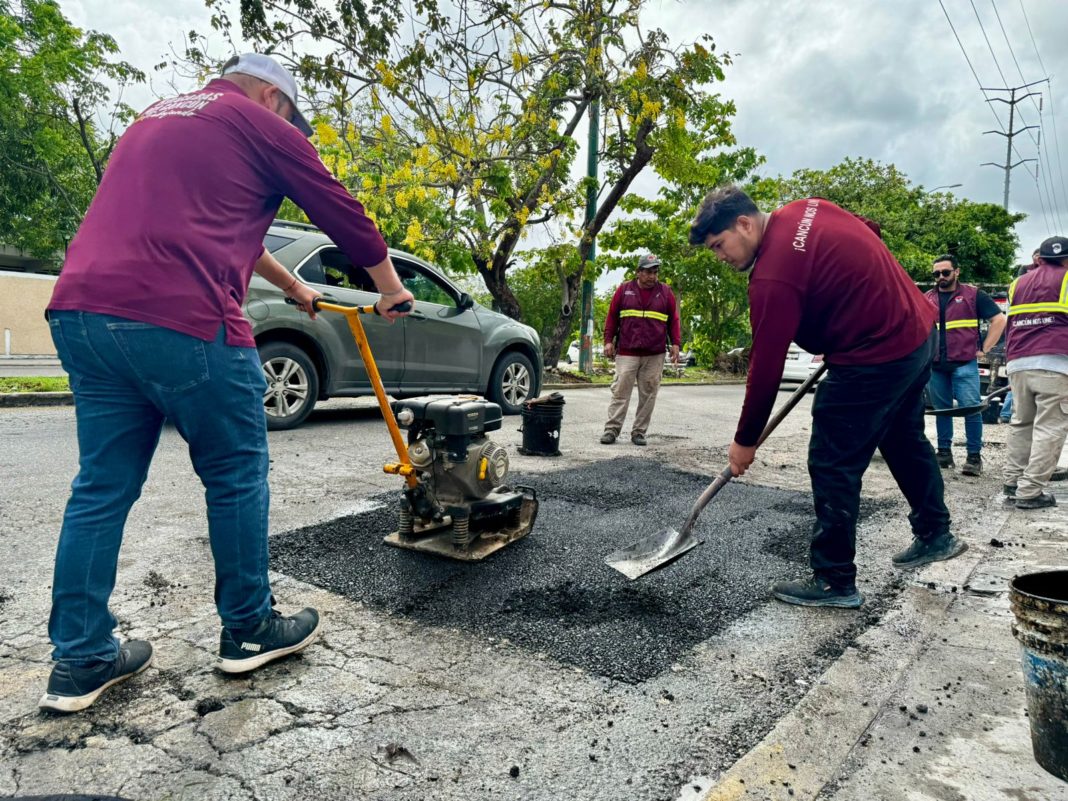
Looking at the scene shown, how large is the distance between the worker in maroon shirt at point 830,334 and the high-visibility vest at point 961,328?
153 inches

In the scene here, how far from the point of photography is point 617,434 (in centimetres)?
799

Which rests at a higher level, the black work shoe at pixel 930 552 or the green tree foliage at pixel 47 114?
the green tree foliage at pixel 47 114

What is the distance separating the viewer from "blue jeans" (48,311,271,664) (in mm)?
2232

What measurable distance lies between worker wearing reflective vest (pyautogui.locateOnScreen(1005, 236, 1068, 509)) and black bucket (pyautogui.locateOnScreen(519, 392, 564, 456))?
3.71 metres

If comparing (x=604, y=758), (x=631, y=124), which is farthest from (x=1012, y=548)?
(x=631, y=124)

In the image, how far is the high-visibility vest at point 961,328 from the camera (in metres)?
6.89

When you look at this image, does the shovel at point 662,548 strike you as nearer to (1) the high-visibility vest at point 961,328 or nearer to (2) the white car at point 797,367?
(1) the high-visibility vest at point 961,328

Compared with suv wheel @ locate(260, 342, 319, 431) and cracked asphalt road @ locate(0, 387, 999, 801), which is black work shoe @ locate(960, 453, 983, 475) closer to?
cracked asphalt road @ locate(0, 387, 999, 801)

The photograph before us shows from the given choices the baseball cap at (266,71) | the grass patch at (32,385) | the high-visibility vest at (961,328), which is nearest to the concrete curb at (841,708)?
the baseball cap at (266,71)

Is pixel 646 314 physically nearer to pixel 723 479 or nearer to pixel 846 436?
pixel 723 479

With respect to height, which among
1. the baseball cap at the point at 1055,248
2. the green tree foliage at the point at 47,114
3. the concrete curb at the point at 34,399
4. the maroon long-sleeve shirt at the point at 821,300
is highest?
the green tree foliage at the point at 47,114

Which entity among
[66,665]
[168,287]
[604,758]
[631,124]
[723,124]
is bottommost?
[604,758]

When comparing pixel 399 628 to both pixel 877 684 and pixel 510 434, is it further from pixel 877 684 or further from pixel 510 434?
pixel 510 434

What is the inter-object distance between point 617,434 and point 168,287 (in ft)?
20.2
